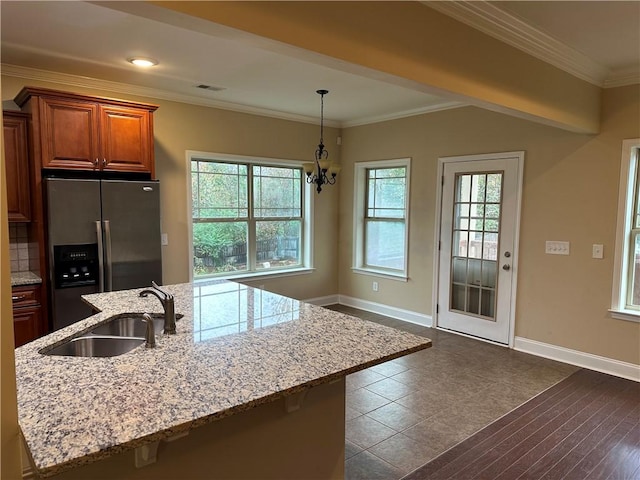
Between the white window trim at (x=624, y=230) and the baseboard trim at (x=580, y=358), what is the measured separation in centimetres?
43

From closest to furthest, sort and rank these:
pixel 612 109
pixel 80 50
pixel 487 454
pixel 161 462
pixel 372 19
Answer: pixel 161 462
pixel 372 19
pixel 487 454
pixel 80 50
pixel 612 109

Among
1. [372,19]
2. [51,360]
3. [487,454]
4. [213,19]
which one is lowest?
[487,454]

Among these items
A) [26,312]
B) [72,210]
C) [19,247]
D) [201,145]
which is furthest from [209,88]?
[26,312]

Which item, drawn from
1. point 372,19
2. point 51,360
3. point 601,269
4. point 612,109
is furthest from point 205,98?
point 601,269

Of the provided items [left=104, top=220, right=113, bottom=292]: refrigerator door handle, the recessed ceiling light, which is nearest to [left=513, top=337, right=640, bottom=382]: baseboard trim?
[left=104, top=220, right=113, bottom=292]: refrigerator door handle

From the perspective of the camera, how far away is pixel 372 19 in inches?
81.1

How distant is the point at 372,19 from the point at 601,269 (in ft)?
10.5

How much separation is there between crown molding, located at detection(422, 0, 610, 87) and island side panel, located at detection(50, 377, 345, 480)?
2.16m

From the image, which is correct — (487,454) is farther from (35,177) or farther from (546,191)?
(35,177)

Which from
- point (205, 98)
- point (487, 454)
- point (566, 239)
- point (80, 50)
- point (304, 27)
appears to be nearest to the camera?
point (304, 27)

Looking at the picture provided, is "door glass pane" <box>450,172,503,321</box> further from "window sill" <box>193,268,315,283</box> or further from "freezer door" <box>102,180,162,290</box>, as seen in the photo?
"freezer door" <box>102,180,162,290</box>

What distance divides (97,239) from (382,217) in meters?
3.56

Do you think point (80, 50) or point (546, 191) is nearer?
point (80, 50)

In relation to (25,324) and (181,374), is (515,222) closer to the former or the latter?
(181,374)
